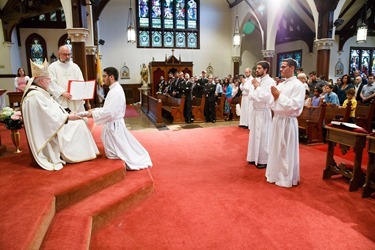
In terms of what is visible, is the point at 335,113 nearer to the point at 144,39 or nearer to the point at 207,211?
the point at 207,211

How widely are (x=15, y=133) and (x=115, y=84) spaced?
180cm

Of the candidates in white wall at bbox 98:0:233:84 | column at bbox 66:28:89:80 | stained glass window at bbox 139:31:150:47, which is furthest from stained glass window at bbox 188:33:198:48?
column at bbox 66:28:89:80

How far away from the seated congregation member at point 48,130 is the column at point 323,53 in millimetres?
8685

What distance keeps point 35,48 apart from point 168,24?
7.73 meters

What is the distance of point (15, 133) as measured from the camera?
4469mm

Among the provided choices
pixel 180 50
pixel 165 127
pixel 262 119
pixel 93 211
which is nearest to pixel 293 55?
pixel 180 50

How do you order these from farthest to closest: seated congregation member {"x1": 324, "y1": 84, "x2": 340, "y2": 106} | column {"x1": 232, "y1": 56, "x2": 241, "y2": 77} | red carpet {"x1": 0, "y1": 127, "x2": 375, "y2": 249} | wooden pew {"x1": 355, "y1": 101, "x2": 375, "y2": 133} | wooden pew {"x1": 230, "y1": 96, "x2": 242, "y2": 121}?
column {"x1": 232, "y1": 56, "x2": 241, "y2": 77} → wooden pew {"x1": 230, "y1": 96, "x2": 242, "y2": 121} → seated congregation member {"x1": 324, "y1": 84, "x2": 340, "y2": 106} → wooden pew {"x1": 355, "y1": 101, "x2": 375, "y2": 133} → red carpet {"x1": 0, "y1": 127, "x2": 375, "y2": 249}

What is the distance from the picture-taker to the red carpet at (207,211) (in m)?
2.72

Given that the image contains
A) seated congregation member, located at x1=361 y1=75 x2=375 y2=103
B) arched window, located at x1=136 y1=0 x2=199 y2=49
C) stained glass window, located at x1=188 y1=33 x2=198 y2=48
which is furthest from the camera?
stained glass window, located at x1=188 y1=33 x2=198 y2=48

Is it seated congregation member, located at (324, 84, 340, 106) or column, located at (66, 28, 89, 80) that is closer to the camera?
seated congregation member, located at (324, 84, 340, 106)

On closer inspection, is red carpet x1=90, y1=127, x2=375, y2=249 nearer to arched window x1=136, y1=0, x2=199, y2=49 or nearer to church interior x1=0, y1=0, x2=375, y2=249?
church interior x1=0, y1=0, x2=375, y2=249

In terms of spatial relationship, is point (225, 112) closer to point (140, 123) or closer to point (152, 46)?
point (140, 123)

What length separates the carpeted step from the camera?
252 cm

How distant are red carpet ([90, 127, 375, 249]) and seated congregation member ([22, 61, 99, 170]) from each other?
4.08 feet
